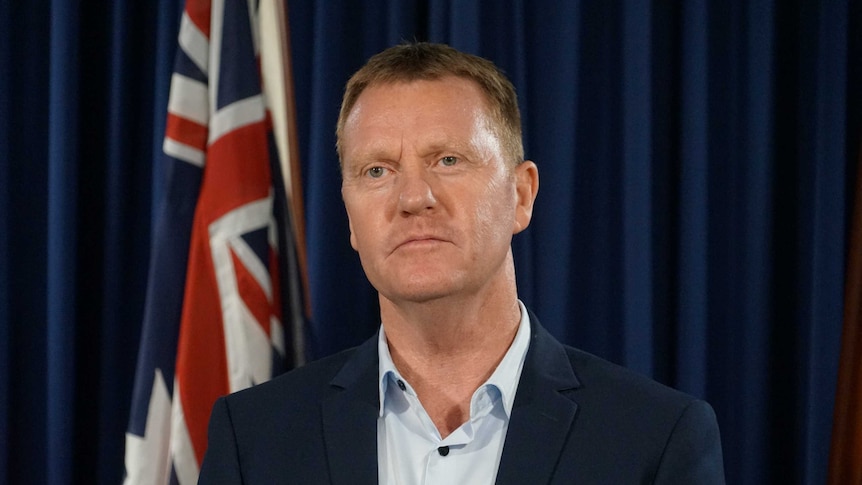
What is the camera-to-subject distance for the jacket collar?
132 cm

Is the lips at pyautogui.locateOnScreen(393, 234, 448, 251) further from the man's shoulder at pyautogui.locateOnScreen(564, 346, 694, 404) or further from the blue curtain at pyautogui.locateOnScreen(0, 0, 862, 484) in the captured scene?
the blue curtain at pyautogui.locateOnScreen(0, 0, 862, 484)

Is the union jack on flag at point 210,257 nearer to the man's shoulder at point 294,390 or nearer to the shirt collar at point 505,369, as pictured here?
the man's shoulder at point 294,390

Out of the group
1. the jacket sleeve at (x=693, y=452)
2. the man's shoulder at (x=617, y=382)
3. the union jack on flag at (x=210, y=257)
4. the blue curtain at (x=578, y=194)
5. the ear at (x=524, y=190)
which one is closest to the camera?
the jacket sleeve at (x=693, y=452)

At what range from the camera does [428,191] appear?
4.45ft

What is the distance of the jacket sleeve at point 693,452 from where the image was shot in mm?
1307

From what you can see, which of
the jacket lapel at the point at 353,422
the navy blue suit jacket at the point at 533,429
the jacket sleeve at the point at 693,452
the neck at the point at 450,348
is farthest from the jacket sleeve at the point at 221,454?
the jacket sleeve at the point at 693,452

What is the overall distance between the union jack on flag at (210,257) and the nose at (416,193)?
722 millimetres

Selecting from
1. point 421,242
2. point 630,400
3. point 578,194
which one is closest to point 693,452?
point 630,400

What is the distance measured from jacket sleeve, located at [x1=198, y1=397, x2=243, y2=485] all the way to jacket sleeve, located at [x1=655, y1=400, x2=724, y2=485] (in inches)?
25.1

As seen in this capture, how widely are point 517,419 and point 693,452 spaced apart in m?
0.26

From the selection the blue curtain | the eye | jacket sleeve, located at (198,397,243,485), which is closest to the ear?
the eye

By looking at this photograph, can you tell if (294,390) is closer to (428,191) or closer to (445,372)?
(445,372)

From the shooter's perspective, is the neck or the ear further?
the ear

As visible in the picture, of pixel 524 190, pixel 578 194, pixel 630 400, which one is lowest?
pixel 630 400
